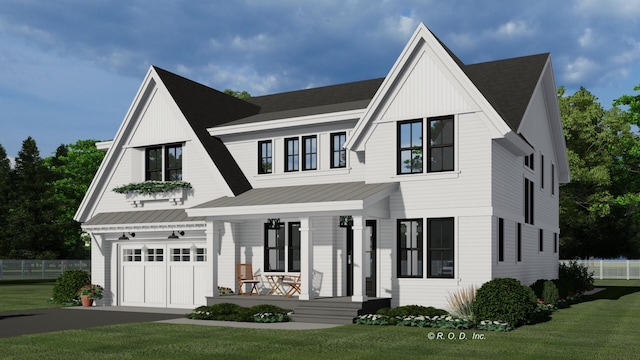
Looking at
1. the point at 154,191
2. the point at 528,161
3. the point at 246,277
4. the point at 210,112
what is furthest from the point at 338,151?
the point at 528,161

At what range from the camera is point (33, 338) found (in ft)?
54.2

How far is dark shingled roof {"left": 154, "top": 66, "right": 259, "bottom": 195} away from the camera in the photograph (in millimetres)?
25691

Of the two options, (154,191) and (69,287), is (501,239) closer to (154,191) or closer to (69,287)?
(154,191)

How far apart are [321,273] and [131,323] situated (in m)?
6.55

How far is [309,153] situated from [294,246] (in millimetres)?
3477

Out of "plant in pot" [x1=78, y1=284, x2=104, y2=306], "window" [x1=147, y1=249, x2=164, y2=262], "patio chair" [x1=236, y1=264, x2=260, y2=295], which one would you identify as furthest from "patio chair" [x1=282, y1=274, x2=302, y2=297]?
"plant in pot" [x1=78, y1=284, x2=104, y2=306]

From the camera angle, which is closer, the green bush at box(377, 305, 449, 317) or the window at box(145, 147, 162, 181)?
the green bush at box(377, 305, 449, 317)

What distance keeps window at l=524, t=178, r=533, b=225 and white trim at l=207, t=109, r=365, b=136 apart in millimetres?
7577

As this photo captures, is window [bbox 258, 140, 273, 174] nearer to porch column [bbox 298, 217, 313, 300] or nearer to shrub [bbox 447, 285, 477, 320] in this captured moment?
porch column [bbox 298, 217, 313, 300]

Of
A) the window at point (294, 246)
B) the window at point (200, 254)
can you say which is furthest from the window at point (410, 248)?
the window at point (200, 254)

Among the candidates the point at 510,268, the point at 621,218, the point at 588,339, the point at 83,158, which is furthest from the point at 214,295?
the point at 621,218

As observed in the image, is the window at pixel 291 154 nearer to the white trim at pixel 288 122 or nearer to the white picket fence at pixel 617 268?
the white trim at pixel 288 122

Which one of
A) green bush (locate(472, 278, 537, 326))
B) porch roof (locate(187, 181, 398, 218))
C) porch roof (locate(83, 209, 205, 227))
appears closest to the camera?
green bush (locate(472, 278, 537, 326))

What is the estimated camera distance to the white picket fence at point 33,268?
56.8 metres
